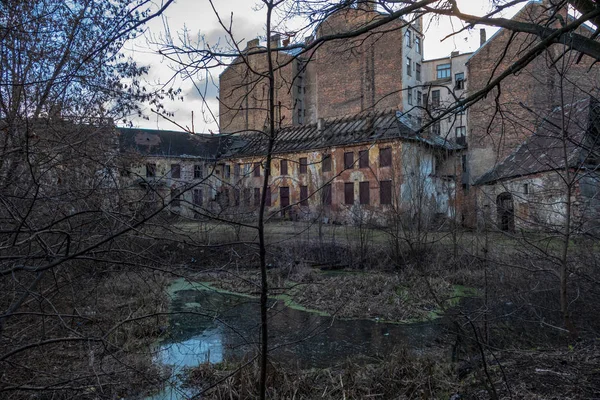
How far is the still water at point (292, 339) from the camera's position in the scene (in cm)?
695

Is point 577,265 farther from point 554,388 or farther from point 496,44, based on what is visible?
point 496,44

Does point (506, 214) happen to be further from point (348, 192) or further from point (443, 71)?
point (443, 71)

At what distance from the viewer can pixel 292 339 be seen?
26.5 feet

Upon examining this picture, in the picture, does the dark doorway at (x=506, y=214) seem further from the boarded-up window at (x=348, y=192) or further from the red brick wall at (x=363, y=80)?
the red brick wall at (x=363, y=80)

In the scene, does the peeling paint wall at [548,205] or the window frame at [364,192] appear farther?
the window frame at [364,192]

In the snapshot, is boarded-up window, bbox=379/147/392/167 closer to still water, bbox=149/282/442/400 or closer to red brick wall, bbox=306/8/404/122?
red brick wall, bbox=306/8/404/122

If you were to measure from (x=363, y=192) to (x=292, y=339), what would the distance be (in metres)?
20.6

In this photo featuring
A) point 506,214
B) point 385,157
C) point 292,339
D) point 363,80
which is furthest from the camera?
point 363,80

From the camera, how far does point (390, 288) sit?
465 inches

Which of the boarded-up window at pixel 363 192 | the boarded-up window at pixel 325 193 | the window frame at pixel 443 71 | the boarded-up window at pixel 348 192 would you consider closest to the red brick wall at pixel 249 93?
the boarded-up window at pixel 325 193

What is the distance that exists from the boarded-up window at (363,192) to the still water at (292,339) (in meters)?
17.8

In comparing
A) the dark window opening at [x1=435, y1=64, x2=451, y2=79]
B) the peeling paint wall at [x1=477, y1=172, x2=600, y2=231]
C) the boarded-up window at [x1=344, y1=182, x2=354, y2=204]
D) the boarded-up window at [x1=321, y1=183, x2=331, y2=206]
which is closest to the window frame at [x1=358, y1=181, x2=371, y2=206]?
the boarded-up window at [x1=344, y1=182, x2=354, y2=204]

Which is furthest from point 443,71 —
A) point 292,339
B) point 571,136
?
point 571,136

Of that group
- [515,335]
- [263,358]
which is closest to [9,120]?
[263,358]
